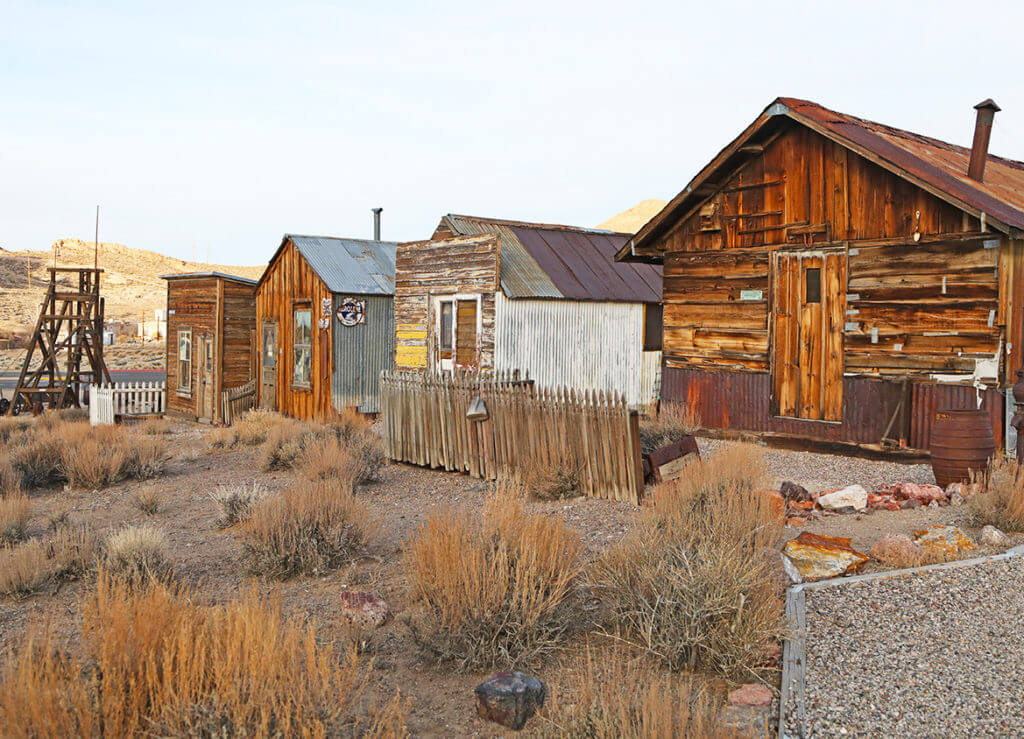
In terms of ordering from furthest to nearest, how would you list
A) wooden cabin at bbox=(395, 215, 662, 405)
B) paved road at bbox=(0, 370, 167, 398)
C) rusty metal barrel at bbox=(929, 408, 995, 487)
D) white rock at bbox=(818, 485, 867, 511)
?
1. paved road at bbox=(0, 370, 167, 398)
2. wooden cabin at bbox=(395, 215, 662, 405)
3. rusty metal barrel at bbox=(929, 408, 995, 487)
4. white rock at bbox=(818, 485, 867, 511)

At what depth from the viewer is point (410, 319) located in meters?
18.1

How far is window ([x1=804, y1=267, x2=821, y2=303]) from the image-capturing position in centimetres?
1177

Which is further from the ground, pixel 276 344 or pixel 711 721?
pixel 276 344

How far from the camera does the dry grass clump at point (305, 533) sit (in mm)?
6715

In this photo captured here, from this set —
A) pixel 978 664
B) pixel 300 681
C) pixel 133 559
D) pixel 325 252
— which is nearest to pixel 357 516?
pixel 133 559

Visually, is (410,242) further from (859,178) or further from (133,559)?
(133,559)

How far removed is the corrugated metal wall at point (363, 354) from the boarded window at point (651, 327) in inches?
221

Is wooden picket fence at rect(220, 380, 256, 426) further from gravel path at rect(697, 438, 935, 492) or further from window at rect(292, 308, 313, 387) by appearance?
gravel path at rect(697, 438, 935, 492)

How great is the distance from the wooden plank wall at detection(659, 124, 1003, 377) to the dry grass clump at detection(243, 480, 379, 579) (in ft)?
23.5

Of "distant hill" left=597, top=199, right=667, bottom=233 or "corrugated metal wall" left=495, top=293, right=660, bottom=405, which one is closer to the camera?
"corrugated metal wall" left=495, top=293, right=660, bottom=405

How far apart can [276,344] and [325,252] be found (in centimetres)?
253

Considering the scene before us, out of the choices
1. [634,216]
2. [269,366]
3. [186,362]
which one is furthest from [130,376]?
[634,216]

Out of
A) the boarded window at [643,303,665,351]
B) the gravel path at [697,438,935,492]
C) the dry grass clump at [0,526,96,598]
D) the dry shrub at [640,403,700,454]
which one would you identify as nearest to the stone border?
the gravel path at [697,438,935,492]

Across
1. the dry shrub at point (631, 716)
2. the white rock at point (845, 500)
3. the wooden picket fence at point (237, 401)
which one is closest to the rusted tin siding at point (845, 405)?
the white rock at point (845, 500)
